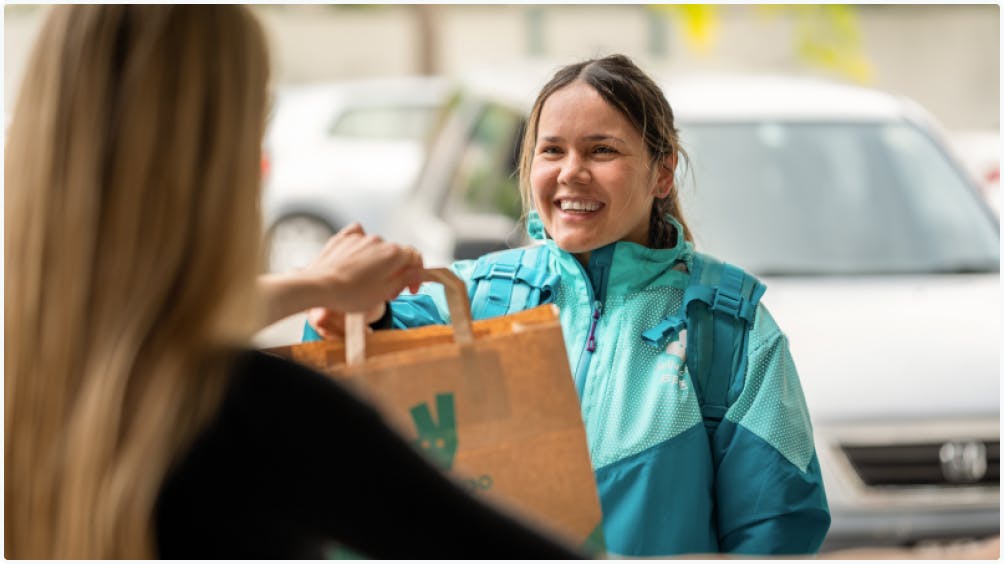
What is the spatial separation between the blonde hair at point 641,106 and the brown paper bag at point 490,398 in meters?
0.47

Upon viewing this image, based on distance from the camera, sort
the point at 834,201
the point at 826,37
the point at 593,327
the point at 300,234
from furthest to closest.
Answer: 1. the point at 826,37
2. the point at 300,234
3. the point at 834,201
4. the point at 593,327

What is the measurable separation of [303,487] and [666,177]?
1266 millimetres

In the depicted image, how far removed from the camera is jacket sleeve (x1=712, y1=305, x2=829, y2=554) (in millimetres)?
2180

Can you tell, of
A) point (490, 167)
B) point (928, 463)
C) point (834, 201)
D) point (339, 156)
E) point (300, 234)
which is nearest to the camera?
point (928, 463)

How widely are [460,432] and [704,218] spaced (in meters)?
2.61

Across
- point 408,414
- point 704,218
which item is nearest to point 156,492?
point 408,414

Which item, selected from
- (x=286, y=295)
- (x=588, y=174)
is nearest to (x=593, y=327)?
(x=588, y=174)

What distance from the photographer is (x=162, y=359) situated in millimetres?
1362

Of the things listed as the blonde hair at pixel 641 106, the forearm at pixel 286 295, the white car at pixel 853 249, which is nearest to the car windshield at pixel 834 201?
the white car at pixel 853 249

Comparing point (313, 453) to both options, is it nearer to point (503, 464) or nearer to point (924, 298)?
point (503, 464)

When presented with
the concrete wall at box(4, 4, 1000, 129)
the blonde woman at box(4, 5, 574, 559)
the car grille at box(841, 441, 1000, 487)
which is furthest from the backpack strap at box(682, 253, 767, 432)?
the concrete wall at box(4, 4, 1000, 129)

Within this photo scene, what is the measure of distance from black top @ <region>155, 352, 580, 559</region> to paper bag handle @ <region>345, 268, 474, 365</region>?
553 millimetres

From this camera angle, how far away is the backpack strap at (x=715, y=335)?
87.4 inches

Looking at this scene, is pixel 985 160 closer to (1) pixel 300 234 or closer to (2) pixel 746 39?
(1) pixel 300 234
